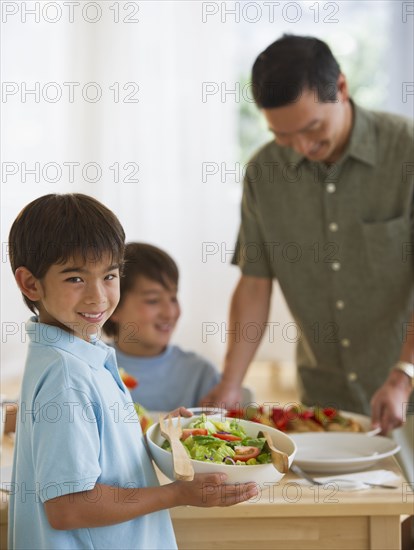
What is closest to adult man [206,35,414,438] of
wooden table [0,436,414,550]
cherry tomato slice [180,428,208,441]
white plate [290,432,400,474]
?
white plate [290,432,400,474]

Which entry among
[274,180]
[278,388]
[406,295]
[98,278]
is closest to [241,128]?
[278,388]

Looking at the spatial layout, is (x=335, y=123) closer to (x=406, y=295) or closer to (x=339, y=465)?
(x=406, y=295)

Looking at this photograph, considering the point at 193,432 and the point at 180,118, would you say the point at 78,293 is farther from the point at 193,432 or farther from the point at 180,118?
the point at 180,118

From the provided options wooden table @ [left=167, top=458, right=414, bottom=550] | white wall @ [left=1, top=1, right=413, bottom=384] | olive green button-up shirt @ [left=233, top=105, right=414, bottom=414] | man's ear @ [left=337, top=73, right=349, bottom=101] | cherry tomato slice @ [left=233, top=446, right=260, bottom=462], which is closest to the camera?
cherry tomato slice @ [left=233, top=446, right=260, bottom=462]

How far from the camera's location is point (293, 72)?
1.76 meters

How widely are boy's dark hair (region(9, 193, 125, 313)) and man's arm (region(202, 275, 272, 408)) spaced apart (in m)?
0.93

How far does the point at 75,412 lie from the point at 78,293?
16cm

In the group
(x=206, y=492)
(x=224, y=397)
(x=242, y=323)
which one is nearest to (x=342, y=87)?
(x=242, y=323)

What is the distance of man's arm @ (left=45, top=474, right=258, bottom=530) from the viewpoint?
1049 mm

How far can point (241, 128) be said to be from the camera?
137 inches

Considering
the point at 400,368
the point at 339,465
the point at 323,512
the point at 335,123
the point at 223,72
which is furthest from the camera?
the point at 223,72

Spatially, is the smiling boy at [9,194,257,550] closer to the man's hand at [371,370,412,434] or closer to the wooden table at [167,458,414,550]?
the wooden table at [167,458,414,550]

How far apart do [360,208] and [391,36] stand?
1.71 m

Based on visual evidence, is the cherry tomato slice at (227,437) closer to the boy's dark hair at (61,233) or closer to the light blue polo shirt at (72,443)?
the light blue polo shirt at (72,443)
